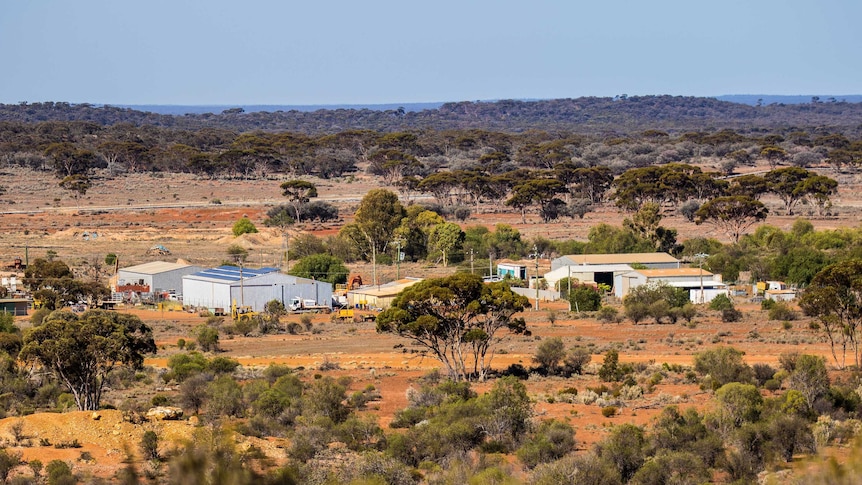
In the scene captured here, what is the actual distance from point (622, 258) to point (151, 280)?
22190 mm

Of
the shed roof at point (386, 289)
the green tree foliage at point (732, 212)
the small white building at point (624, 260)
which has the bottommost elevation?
the shed roof at point (386, 289)

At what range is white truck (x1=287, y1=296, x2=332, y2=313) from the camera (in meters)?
46.6

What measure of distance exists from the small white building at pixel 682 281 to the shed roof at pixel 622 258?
2.98 meters

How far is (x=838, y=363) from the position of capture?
29125 millimetres

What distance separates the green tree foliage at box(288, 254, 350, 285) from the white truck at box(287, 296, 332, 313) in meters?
4.99

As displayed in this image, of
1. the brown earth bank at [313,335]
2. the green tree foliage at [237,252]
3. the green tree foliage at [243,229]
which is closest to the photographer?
the brown earth bank at [313,335]

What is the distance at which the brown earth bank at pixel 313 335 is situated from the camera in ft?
66.1

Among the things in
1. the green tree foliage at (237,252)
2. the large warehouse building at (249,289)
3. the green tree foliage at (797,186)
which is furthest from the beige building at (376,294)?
the green tree foliage at (797,186)

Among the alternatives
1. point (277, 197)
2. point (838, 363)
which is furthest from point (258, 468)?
point (277, 197)

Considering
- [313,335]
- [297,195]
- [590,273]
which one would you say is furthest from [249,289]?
[297,195]

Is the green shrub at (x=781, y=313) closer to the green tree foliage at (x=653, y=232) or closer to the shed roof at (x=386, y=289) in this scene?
the shed roof at (x=386, y=289)

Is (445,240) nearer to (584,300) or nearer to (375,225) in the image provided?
(375,225)

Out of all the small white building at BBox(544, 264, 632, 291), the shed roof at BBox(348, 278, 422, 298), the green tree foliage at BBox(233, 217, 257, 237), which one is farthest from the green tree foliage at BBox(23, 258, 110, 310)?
the green tree foliage at BBox(233, 217, 257, 237)

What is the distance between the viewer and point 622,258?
177 ft
